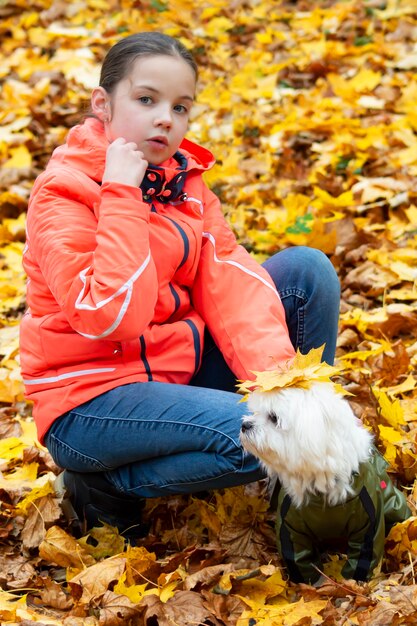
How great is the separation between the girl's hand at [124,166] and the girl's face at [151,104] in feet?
0.34

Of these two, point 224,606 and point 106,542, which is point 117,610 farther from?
point 106,542

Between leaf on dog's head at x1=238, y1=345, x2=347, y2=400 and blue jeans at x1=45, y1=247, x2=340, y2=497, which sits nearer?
leaf on dog's head at x1=238, y1=345, x2=347, y2=400

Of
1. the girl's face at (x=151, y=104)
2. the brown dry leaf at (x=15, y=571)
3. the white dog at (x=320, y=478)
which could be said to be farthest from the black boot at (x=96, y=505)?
the girl's face at (x=151, y=104)

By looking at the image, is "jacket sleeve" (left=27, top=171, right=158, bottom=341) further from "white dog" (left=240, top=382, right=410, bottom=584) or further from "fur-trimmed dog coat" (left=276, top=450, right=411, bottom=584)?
Result: "fur-trimmed dog coat" (left=276, top=450, right=411, bottom=584)

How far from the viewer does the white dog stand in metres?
2.17

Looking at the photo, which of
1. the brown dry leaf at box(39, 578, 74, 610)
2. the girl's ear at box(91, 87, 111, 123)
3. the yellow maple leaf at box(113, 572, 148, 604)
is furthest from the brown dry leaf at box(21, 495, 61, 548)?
the girl's ear at box(91, 87, 111, 123)

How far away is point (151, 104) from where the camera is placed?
2.50 meters

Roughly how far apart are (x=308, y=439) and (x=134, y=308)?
0.61 meters

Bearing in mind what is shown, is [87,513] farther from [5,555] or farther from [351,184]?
[351,184]

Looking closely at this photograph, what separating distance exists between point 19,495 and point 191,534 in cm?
64

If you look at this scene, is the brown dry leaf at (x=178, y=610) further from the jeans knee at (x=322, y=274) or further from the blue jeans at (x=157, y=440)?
the jeans knee at (x=322, y=274)

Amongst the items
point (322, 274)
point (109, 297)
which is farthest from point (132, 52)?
point (322, 274)

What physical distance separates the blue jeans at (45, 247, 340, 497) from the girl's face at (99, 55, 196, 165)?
2.50 feet

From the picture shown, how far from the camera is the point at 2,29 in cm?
737
